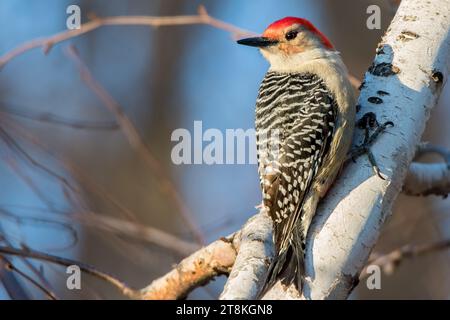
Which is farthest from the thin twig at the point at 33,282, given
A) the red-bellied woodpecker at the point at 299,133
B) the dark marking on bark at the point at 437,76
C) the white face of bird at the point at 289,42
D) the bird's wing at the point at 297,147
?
the white face of bird at the point at 289,42

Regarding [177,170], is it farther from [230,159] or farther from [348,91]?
[348,91]

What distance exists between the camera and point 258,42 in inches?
184

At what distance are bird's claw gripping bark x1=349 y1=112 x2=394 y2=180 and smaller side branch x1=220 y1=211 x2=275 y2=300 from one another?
529mm

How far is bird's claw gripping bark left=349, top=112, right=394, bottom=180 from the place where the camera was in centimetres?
325

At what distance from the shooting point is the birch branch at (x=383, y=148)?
2.84 meters

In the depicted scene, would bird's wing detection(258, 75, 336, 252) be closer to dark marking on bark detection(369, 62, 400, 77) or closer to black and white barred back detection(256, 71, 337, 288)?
black and white barred back detection(256, 71, 337, 288)

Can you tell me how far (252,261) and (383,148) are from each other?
832 mm

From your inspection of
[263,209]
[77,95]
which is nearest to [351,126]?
[263,209]

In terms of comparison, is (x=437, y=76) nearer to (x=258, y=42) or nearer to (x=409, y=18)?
(x=409, y=18)

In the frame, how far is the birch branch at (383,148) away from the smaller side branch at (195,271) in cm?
57

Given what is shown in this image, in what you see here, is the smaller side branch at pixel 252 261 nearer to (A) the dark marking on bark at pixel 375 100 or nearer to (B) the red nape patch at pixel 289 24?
(A) the dark marking on bark at pixel 375 100

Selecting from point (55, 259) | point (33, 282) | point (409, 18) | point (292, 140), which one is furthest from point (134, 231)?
point (409, 18)

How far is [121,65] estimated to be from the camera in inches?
403

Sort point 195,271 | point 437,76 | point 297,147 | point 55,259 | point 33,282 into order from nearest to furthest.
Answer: point 33,282
point 55,259
point 437,76
point 195,271
point 297,147
